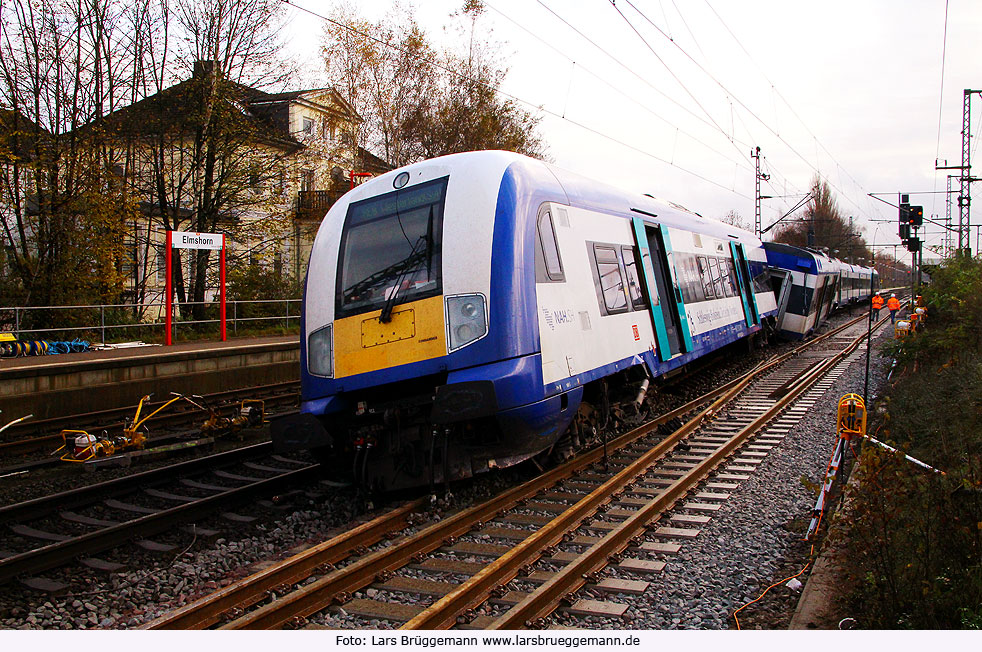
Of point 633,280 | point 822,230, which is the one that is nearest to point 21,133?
point 633,280

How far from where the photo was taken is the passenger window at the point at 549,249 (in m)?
6.82

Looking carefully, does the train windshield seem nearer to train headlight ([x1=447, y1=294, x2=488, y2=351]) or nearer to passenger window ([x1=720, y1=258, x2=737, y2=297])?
train headlight ([x1=447, y1=294, x2=488, y2=351])

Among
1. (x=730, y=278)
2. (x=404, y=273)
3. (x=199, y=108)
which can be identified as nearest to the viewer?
(x=404, y=273)

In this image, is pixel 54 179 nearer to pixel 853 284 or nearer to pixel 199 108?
pixel 199 108

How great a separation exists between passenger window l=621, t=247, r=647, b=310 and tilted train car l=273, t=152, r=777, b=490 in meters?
0.73

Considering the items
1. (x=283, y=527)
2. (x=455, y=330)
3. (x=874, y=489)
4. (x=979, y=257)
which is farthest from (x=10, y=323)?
(x=979, y=257)

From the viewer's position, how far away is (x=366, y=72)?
25.2m

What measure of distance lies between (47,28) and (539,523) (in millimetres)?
19399

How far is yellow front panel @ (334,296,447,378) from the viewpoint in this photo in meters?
6.46

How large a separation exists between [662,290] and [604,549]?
16.7 ft

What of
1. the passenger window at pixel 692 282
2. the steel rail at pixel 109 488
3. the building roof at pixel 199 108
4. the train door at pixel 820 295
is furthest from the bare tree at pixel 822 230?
the steel rail at pixel 109 488

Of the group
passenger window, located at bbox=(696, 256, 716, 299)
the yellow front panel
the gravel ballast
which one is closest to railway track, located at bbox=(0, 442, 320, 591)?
the gravel ballast

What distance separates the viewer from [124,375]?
41.3 feet

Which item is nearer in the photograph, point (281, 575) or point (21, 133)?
point (281, 575)
